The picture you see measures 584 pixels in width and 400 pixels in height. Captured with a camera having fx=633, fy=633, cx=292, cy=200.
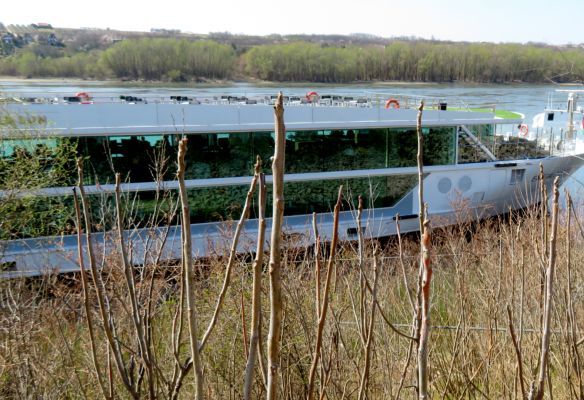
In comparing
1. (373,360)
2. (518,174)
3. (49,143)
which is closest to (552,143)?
(518,174)

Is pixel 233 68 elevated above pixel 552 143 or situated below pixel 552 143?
above

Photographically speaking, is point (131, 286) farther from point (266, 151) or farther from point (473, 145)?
point (473, 145)

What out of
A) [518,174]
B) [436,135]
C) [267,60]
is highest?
[267,60]

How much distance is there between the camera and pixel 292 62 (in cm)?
2948

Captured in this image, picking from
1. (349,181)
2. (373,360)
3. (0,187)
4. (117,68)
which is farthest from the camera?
(117,68)

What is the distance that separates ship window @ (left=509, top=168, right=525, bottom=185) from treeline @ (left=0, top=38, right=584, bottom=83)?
7.78 m

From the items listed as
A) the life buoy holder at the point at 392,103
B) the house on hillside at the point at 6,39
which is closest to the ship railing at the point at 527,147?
the life buoy holder at the point at 392,103

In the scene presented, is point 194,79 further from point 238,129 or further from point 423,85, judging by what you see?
point 238,129

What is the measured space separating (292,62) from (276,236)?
2902 centimetres

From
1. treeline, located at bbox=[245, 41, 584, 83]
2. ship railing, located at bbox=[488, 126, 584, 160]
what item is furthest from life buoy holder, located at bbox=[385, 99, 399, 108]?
treeline, located at bbox=[245, 41, 584, 83]

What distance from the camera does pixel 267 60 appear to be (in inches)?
1112

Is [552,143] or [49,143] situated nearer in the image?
[49,143]

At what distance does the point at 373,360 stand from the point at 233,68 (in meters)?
24.7

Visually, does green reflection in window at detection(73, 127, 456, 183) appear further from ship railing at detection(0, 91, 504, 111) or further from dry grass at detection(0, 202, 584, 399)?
dry grass at detection(0, 202, 584, 399)
